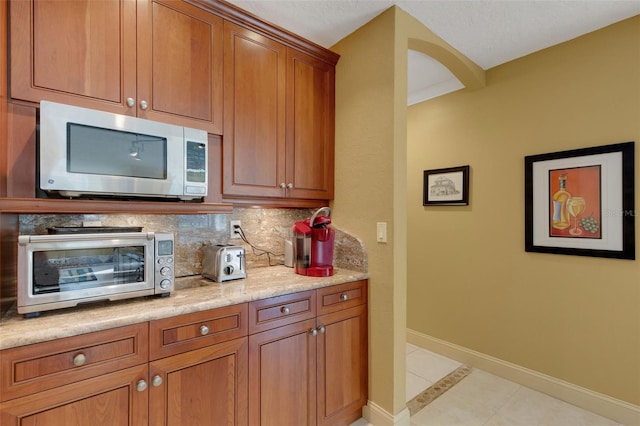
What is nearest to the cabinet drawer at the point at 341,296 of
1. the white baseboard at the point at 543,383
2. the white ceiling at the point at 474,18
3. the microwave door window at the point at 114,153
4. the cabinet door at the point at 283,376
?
the cabinet door at the point at 283,376

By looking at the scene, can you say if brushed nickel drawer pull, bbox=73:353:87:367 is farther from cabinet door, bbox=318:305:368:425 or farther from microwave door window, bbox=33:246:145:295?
cabinet door, bbox=318:305:368:425

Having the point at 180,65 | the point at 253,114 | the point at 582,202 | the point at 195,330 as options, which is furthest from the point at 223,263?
the point at 582,202

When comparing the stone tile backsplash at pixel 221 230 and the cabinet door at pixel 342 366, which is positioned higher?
the stone tile backsplash at pixel 221 230

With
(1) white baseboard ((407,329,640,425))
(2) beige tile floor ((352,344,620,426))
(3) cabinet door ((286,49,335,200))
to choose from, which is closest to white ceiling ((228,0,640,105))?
(3) cabinet door ((286,49,335,200))

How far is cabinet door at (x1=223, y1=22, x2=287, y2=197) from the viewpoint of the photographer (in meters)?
1.77

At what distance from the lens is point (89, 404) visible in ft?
3.57

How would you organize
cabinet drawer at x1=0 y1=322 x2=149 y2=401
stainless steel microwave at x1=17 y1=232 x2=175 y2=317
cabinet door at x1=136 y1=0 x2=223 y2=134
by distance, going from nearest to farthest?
1. cabinet drawer at x1=0 y1=322 x2=149 y2=401
2. stainless steel microwave at x1=17 y1=232 x2=175 y2=317
3. cabinet door at x1=136 y1=0 x2=223 y2=134

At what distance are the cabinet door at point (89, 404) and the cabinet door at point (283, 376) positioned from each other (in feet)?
1.59

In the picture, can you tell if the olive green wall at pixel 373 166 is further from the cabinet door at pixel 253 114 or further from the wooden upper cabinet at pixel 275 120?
the cabinet door at pixel 253 114

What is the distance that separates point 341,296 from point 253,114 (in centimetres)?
125

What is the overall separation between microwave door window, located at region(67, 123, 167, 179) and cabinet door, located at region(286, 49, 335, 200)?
826 mm

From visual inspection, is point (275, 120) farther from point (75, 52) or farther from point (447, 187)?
point (447, 187)

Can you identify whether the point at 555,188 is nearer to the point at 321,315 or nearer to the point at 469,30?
the point at 469,30

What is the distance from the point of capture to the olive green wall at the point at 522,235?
197 centimetres
